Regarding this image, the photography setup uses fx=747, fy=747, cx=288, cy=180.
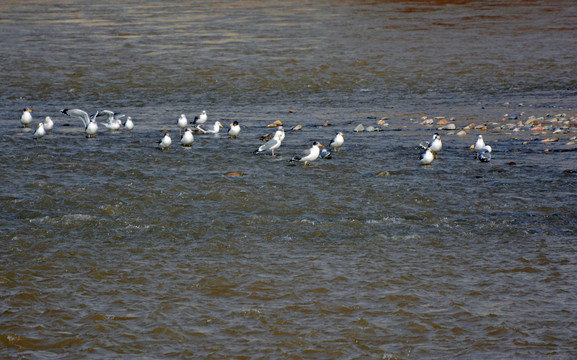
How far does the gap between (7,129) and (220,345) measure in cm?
1360

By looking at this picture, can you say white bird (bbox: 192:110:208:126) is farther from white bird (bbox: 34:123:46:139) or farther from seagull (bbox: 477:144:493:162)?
seagull (bbox: 477:144:493:162)

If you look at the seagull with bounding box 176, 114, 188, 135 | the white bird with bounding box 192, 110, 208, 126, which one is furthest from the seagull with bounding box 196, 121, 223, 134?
the white bird with bounding box 192, 110, 208, 126

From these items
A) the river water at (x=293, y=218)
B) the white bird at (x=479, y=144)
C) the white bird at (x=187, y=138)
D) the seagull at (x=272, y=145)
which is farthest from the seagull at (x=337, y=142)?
the white bird at (x=187, y=138)

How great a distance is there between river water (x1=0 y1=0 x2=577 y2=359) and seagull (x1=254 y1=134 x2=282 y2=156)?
0.83 ft

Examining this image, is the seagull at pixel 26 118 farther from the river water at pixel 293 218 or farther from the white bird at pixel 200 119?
the white bird at pixel 200 119

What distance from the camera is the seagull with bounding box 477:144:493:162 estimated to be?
15.9 metres

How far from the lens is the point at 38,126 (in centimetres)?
1886

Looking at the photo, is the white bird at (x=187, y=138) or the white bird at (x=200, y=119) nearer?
the white bird at (x=187, y=138)

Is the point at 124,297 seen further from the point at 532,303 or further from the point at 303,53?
the point at 303,53

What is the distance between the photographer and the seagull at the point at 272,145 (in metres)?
16.8

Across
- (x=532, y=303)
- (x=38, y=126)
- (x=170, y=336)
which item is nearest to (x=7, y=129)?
(x=38, y=126)

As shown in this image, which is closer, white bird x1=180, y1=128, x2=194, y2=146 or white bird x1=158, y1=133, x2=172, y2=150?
white bird x1=158, y1=133, x2=172, y2=150

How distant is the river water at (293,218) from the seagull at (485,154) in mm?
301

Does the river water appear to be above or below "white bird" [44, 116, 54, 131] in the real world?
below
